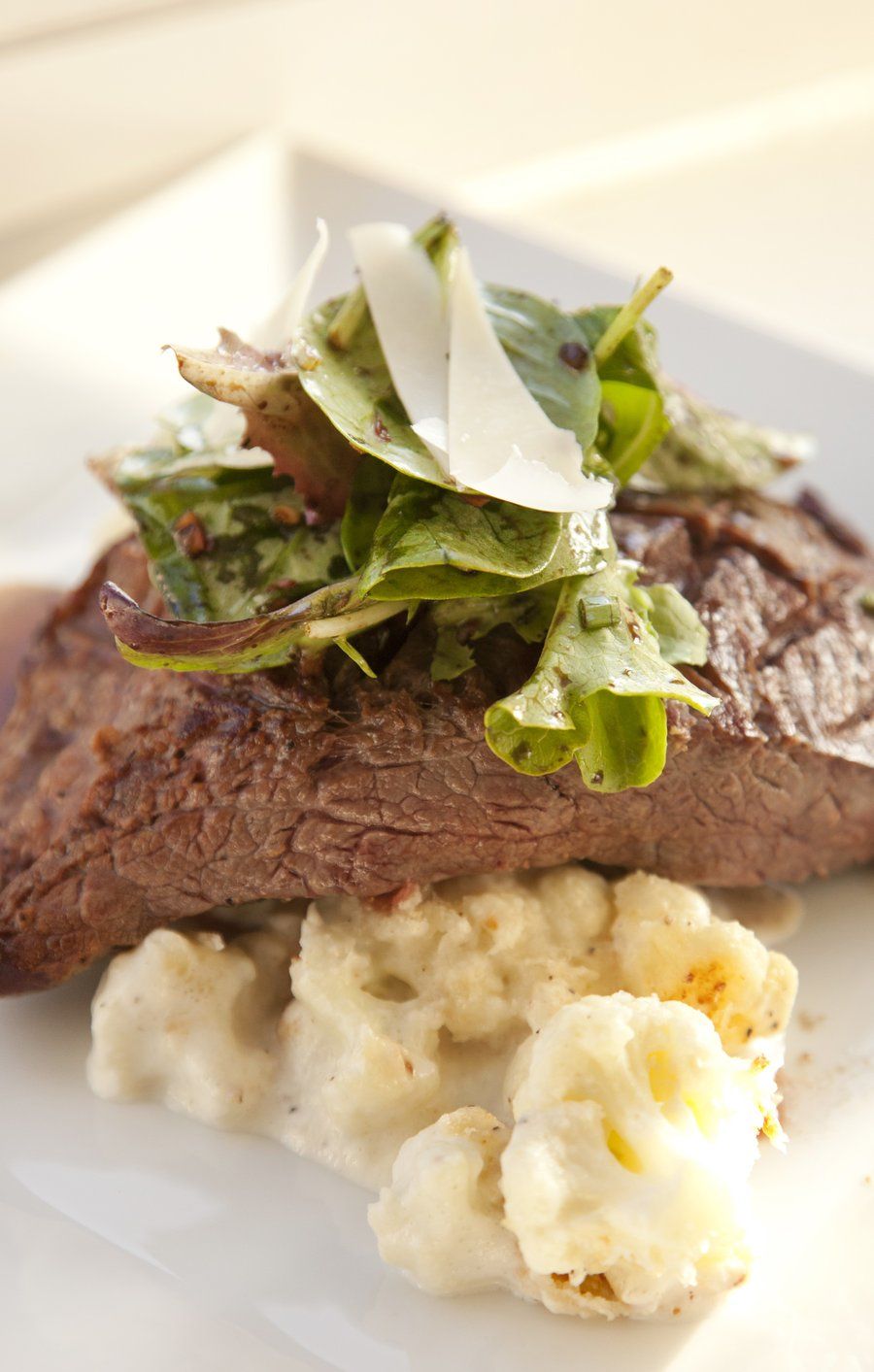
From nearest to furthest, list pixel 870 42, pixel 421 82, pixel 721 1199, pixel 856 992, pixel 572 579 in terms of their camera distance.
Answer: pixel 721 1199 < pixel 572 579 < pixel 856 992 < pixel 421 82 < pixel 870 42

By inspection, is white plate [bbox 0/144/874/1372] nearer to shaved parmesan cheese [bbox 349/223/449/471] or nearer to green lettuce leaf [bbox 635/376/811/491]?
green lettuce leaf [bbox 635/376/811/491]

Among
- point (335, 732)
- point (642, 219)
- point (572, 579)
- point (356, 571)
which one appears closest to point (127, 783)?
point (335, 732)

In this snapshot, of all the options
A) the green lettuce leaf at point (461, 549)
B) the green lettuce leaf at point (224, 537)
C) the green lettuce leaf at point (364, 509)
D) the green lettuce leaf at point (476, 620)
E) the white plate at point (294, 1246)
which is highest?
the green lettuce leaf at point (461, 549)

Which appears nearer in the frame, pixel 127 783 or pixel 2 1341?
pixel 2 1341

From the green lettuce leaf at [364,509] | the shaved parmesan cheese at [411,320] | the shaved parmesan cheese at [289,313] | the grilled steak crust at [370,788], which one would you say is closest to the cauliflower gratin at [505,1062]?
the grilled steak crust at [370,788]

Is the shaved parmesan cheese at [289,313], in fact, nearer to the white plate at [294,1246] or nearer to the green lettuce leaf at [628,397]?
the green lettuce leaf at [628,397]

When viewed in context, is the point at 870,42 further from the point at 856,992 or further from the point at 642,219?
the point at 856,992

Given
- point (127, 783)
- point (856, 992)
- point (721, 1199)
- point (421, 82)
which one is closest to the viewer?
point (721, 1199)
